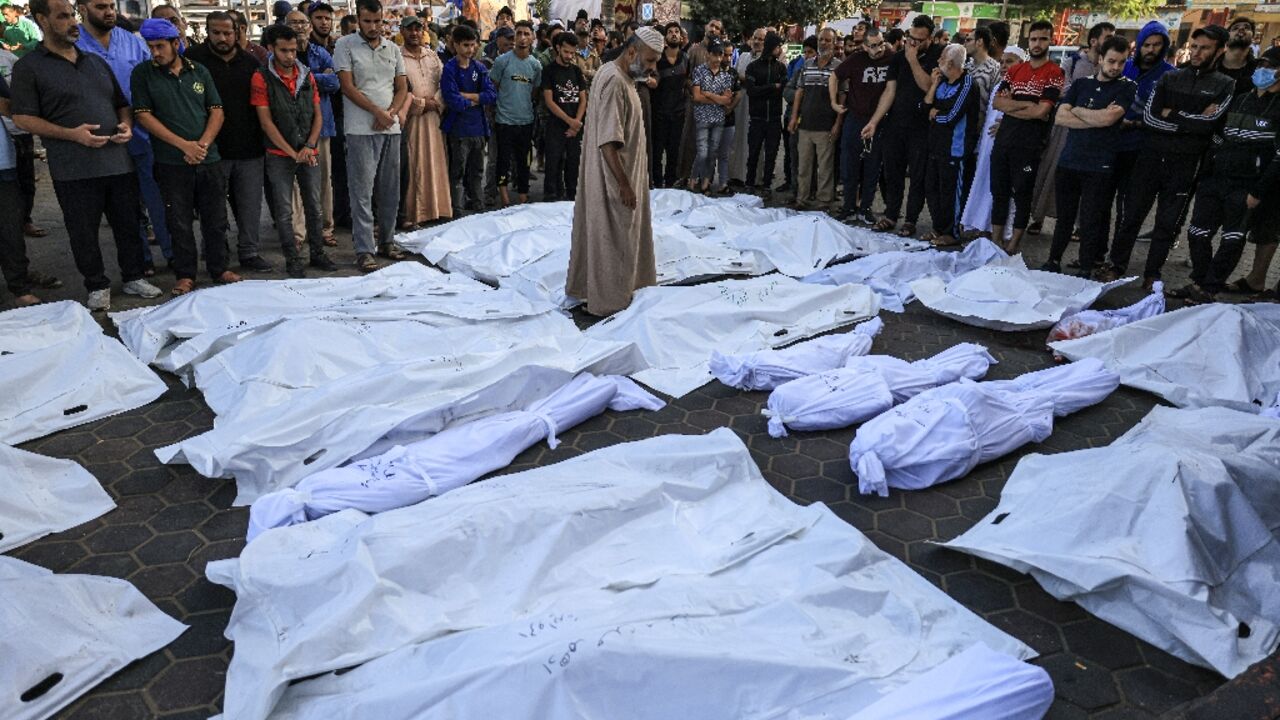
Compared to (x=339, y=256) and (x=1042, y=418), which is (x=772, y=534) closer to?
(x=1042, y=418)

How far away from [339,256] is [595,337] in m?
3.06

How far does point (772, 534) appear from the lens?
2768 millimetres

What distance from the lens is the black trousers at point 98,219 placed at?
5.15m

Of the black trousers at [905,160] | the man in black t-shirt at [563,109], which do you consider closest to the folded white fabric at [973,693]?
the black trousers at [905,160]

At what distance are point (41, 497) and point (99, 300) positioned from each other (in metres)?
2.61

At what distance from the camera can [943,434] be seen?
3557 millimetres

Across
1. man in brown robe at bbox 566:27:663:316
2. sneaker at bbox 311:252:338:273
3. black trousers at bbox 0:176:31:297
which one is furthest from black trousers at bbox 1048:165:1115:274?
black trousers at bbox 0:176:31:297

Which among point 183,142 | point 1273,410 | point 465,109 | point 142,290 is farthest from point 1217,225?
point 142,290

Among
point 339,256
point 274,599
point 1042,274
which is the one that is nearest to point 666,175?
point 339,256

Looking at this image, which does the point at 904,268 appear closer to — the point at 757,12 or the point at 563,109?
the point at 563,109

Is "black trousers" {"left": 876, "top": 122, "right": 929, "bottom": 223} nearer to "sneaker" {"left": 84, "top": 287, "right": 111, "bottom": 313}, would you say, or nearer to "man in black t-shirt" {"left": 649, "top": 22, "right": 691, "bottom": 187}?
"man in black t-shirt" {"left": 649, "top": 22, "right": 691, "bottom": 187}

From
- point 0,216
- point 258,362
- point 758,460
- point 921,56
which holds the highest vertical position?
point 921,56

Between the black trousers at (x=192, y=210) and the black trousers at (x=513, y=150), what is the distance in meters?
3.31

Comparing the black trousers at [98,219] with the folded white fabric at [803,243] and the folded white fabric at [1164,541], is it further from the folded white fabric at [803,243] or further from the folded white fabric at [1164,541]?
the folded white fabric at [1164,541]
